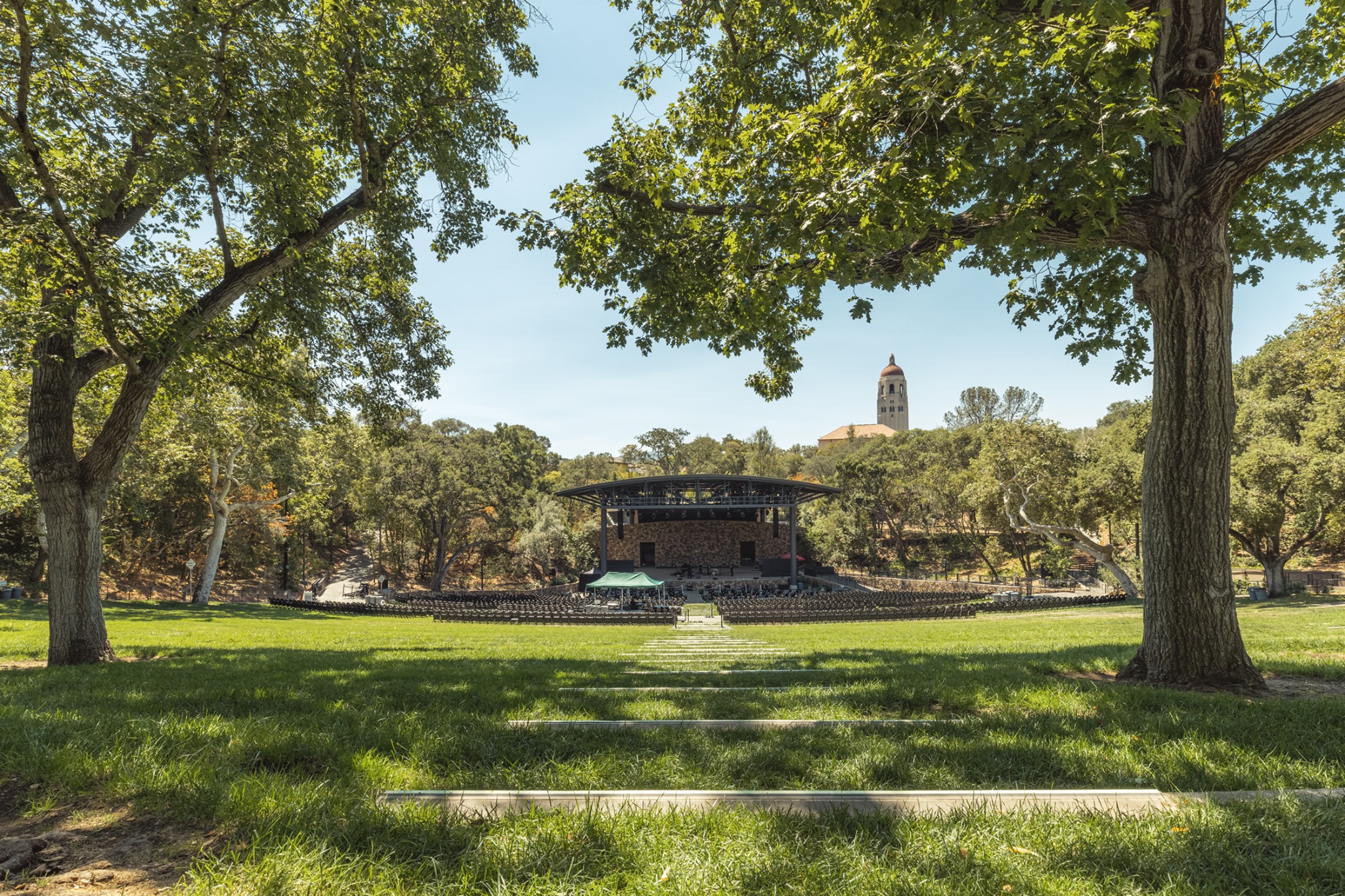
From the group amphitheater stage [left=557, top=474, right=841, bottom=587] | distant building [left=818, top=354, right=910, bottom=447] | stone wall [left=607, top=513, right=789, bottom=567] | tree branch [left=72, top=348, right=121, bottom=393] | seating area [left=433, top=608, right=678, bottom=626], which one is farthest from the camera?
distant building [left=818, top=354, right=910, bottom=447]

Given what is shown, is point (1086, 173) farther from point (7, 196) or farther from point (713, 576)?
point (713, 576)

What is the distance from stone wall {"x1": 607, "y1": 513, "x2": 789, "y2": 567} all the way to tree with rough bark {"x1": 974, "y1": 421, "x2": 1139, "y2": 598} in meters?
17.7

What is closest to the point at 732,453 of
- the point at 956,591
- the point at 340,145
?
the point at 956,591

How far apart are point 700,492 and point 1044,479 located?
2200 centimetres

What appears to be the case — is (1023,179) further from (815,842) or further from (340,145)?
(340,145)

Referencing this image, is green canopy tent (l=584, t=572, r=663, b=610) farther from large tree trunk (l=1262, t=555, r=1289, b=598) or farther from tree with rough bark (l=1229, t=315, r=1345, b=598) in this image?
large tree trunk (l=1262, t=555, r=1289, b=598)

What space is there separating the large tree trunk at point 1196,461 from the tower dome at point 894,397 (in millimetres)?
136215

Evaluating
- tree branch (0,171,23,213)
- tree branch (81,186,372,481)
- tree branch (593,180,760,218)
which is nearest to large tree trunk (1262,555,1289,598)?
tree branch (593,180,760,218)

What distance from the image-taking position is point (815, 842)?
1960 mm

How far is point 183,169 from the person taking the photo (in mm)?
6668

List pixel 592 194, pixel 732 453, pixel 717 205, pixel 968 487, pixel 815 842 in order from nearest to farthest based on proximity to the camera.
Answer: pixel 815 842 → pixel 717 205 → pixel 592 194 → pixel 968 487 → pixel 732 453

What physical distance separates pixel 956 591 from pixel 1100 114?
3404 centimetres

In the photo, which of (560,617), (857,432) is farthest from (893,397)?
(560,617)

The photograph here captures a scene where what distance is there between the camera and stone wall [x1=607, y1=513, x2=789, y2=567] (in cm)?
4294
